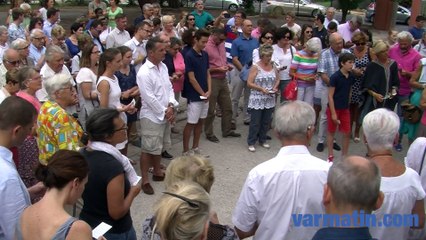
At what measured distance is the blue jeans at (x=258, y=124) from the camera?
6.80 meters

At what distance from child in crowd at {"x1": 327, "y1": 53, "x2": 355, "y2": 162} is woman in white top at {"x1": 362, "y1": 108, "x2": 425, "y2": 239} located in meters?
3.33

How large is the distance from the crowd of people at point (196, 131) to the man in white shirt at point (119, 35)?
2 centimetres

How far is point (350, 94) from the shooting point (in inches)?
269

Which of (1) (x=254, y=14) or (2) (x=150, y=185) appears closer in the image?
(2) (x=150, y=185)

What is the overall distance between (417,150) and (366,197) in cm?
146

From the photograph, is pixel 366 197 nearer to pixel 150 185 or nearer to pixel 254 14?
pixel 150 185

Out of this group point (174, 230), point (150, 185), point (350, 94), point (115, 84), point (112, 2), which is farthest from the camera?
point (112, 2)

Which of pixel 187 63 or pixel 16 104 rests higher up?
pixel 16 104

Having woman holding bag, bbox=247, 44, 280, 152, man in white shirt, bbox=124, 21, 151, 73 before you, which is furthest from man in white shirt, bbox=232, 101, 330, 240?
man in white shirt, bbox=124, 21, 151, 73

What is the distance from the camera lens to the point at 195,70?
20.8 feet

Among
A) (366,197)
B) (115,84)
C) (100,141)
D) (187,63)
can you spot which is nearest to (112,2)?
(187,63)

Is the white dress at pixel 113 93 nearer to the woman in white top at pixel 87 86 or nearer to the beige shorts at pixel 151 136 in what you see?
the woman in white top at pixel 87 86

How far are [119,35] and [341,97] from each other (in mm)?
4051

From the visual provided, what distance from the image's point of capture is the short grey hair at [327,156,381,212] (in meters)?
2.13
